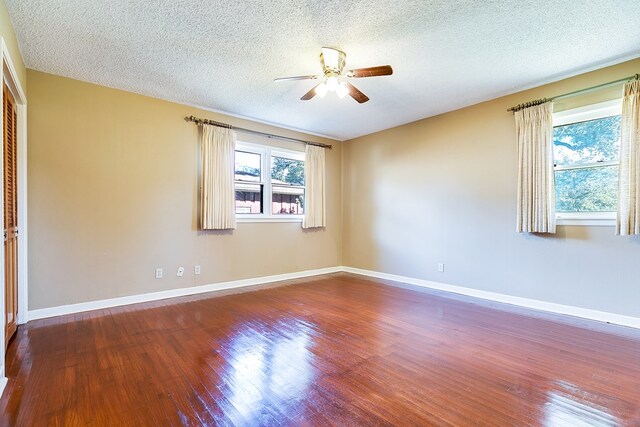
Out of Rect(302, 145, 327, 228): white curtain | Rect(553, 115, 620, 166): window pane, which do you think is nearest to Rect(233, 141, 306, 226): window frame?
Rect(302, 145, 327, 228): white curtain

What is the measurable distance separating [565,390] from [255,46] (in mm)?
3653

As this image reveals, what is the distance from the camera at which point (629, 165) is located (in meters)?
3.03

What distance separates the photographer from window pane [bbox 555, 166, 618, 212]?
10.9 feet

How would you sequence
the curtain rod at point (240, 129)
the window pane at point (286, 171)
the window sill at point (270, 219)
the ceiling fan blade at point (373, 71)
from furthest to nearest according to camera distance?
the window pane at point (286, 171), the window sill at point (270, 219), the curtain rod at point (240, 129), the ceiling fan blade at point (373, 71)

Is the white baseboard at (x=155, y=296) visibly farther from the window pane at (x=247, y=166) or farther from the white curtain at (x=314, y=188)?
the window pane at (x=247, y=166)

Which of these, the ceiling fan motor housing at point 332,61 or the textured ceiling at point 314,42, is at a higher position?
the textured ceiling at point 314,42

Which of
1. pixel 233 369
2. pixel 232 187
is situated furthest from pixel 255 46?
pixel 233 369

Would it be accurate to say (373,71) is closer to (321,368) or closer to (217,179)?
(321,368)

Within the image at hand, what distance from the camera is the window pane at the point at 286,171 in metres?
5.47

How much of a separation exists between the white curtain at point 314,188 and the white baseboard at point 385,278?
103 cm

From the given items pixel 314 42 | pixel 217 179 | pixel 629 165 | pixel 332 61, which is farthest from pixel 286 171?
pixel 629 165

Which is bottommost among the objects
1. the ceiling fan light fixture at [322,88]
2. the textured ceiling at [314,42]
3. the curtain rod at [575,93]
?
the ceiling fan light fixture at [322,88]

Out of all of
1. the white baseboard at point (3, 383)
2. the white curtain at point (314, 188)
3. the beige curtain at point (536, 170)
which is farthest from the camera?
the white curtain at point (314, 188)

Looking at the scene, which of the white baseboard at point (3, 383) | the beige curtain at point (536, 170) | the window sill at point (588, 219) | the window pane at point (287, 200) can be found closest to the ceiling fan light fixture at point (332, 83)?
the beige curtain at point (536, 170)
